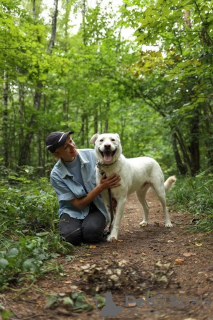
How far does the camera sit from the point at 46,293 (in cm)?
189

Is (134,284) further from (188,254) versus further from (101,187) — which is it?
(101,187)

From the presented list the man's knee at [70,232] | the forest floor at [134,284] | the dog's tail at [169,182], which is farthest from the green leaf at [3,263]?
the dog's tail at [169,182]

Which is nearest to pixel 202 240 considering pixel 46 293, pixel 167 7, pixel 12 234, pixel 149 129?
pixel 46 293

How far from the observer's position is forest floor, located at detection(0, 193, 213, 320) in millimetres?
1645

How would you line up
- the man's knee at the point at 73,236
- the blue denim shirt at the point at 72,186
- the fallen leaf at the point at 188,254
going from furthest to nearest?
1. the blue denim shirt at the point at 72,186
2. the man's knee at the point at 73,236
3. the fallen leaf at the point at 188,254

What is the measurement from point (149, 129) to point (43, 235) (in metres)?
10.1

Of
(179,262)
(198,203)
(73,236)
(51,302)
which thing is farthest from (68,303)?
(198,203)

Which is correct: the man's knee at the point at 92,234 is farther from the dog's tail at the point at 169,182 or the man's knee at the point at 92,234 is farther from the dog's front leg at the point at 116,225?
the dog's tail at the point at 169,182

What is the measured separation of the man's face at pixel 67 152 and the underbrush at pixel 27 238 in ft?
2.29

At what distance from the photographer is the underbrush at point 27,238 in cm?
207

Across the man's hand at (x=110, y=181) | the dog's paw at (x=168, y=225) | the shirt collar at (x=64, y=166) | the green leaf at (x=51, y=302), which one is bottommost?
the dog's paw at (x=168, y=225)

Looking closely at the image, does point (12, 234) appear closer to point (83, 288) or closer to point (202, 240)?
point (83, 288)

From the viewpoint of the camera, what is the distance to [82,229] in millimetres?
3406

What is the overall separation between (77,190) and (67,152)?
49 cm
